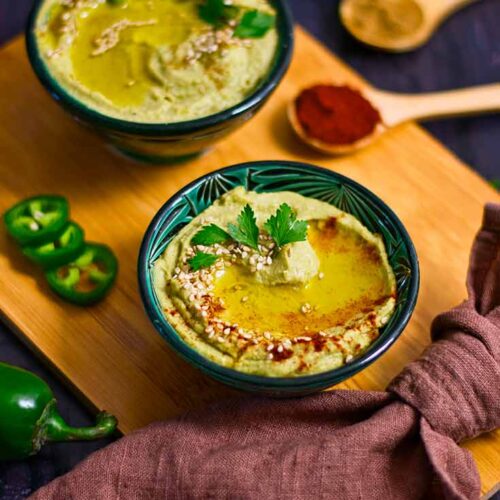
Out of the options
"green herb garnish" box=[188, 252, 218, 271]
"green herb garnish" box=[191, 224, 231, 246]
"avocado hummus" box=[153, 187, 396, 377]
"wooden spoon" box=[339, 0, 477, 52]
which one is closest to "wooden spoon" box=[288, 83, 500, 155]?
"wooden spoon" box=[339, 0, 477, 52]

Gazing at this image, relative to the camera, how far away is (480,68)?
497 cm

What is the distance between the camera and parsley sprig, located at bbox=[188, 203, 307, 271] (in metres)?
3.16

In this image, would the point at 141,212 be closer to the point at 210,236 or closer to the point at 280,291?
the point at 210,236

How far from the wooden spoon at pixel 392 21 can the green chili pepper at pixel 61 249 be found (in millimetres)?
2113

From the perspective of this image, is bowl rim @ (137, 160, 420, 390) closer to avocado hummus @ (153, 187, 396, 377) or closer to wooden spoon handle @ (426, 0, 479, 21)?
avocado hummus @ (153, 187, 396, 377)

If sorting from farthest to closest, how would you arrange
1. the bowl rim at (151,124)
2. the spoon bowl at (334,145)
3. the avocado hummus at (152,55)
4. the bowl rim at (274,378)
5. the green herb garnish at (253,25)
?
the spoon bowl at (334,145)
the green herb garnish at (253,25)
the avocado hummus at (152,55)
the bowl rim at (151,124)
the bowl rim at (274,378)

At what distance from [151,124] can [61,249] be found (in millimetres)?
635

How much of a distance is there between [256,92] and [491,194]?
1.21 meters

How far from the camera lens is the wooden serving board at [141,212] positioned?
11.2 feet

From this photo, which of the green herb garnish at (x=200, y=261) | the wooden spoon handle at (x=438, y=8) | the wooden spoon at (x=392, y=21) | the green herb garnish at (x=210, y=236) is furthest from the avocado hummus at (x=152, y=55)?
the wooden spoon handle at (x=438, y=8)

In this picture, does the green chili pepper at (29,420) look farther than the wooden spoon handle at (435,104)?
No

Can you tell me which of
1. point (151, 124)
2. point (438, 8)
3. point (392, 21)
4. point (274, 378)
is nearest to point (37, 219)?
point (151, 124)

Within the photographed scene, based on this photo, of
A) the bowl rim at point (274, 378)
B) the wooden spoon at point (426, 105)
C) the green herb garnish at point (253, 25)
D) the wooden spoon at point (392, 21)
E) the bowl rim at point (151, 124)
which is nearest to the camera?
the bowl rim at point (274, 378)

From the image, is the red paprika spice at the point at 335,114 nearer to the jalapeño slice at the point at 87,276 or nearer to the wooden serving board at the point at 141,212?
the wooden serving board at the point at 141,212
